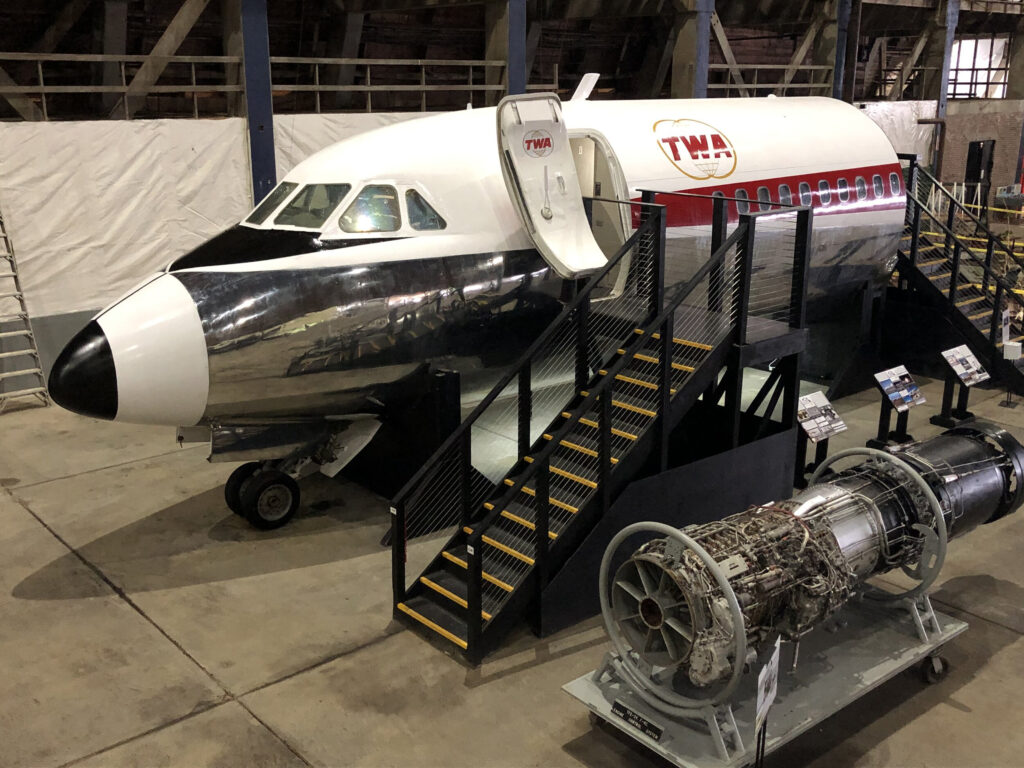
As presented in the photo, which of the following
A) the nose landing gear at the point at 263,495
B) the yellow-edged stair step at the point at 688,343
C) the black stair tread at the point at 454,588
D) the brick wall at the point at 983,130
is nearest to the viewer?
the black stair tread at the point at 454,588

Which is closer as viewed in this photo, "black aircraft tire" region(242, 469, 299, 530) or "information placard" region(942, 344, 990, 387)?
"black aircraft tire" region(242, 469, 299, 530)

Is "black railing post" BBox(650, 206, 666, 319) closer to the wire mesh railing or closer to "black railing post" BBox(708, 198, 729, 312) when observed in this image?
"black railing post" BBox(708, 198, 729, 312)

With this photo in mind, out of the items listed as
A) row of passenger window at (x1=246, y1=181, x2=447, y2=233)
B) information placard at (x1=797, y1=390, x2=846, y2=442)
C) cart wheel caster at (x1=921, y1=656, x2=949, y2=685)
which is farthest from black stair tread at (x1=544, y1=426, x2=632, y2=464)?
cart wheel caster at (x1=921, y1=656, x2=949, y2=685)

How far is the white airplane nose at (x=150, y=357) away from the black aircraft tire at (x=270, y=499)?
1.45m

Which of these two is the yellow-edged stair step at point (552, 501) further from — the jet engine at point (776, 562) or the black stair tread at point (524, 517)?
the jet engine at point (776, 562)

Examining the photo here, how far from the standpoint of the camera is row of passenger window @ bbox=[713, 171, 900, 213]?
12463mm

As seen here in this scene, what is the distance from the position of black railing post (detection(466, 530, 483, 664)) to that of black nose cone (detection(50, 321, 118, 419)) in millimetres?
3546

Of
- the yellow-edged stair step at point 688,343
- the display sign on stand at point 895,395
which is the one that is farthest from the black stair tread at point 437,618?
the display sign on stand at point 895,395

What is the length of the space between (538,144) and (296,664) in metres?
5.63

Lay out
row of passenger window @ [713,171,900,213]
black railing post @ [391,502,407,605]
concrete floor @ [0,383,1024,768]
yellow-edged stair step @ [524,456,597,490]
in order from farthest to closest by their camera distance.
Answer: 1. row of passenger window @ [713,171,900,213]
2. yellow-edged stair step @ [524,456,597,490]
3. black railing post @ [391,502,407,605]
4. concrete floor @ [0,383,1024,768]

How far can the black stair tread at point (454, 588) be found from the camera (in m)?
8.19

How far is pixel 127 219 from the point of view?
1480 centimetres

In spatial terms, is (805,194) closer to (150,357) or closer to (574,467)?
(574,467)

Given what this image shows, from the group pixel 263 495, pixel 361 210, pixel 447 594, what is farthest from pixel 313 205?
pixel 447 594
